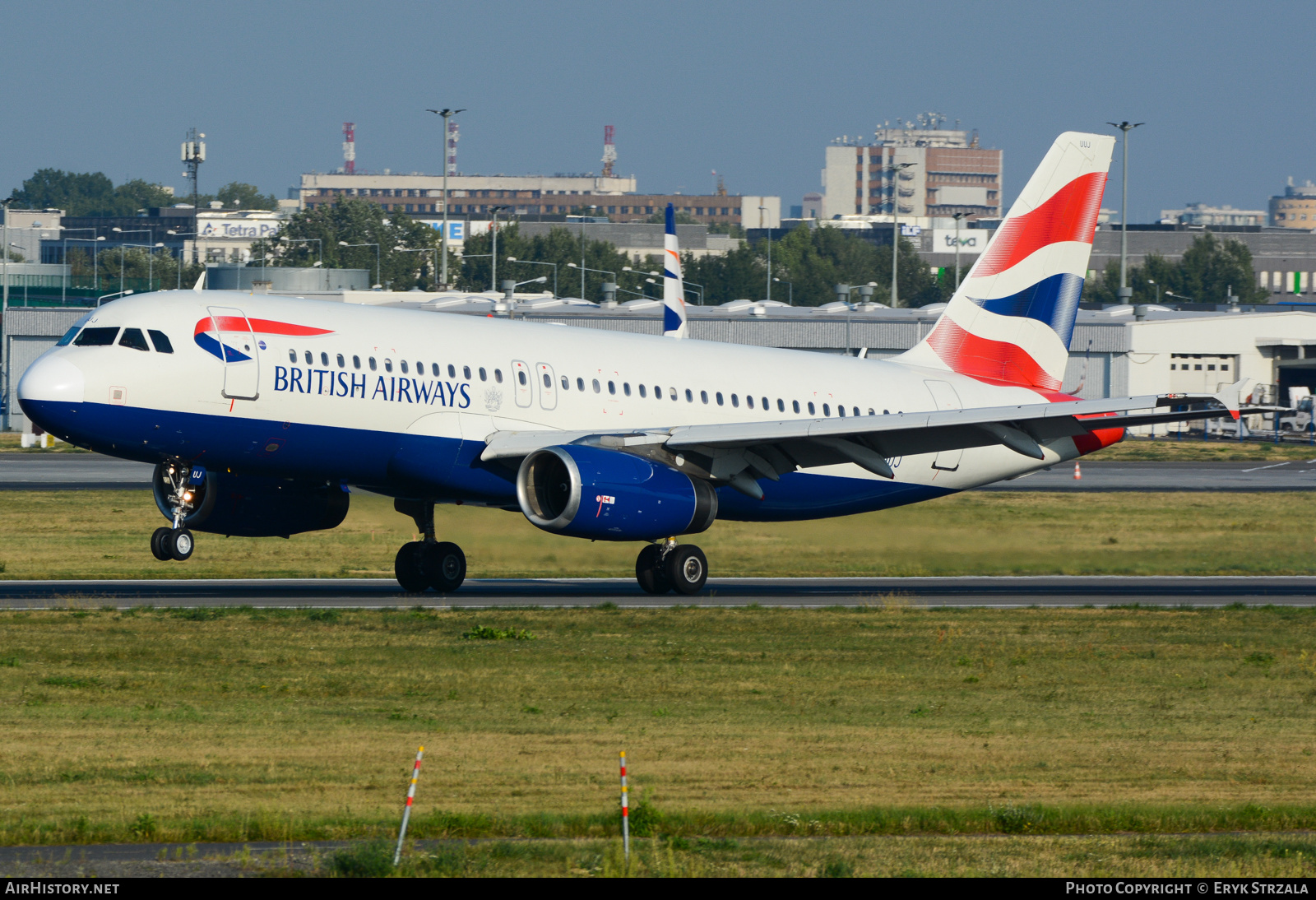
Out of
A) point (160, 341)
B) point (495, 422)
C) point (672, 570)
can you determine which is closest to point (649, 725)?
point (495, 422)

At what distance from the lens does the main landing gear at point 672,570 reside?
114 feet

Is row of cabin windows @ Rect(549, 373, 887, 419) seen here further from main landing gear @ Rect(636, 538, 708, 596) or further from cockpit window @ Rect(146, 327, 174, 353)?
cockpit window @ Rect(146, 327, 174, 353)

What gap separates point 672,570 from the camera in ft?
114

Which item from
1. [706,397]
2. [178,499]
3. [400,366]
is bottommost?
[178,499]

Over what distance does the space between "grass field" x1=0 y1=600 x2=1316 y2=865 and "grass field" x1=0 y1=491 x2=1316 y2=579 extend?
20.7 feet

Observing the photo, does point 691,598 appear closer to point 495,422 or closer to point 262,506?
point 495,422

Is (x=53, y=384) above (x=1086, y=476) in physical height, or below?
→ above

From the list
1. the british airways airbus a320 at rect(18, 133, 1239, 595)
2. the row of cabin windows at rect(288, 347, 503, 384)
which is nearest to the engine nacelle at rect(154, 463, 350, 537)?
the british airways airbus a320 at rect(18, 133, 1239, 595)

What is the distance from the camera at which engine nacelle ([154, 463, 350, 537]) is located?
3344cm

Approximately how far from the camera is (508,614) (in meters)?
31.2

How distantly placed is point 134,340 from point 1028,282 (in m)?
21.1
